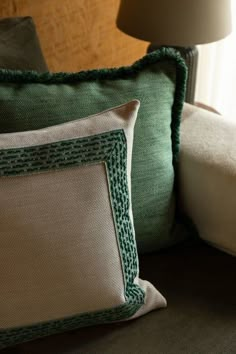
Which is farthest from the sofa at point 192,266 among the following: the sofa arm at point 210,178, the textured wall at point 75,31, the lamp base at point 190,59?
the textured wall at point 75,31

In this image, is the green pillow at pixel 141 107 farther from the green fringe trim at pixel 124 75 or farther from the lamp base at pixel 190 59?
the lamp base at pixel 190 59

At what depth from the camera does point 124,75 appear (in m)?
0.91

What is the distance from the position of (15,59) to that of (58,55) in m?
0.50

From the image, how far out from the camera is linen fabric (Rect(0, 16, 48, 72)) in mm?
918

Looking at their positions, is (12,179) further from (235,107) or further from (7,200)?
(235,107)

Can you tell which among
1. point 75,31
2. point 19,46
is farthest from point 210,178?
point 75,31

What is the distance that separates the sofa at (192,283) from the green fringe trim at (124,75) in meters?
0.07

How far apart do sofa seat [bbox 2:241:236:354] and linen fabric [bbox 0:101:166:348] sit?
45 mm

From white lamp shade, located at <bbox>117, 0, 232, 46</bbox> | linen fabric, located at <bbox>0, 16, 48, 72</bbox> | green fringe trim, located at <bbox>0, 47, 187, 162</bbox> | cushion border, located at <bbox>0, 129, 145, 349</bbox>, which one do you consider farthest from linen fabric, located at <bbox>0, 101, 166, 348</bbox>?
Answer: white lamp shade, located at <bbox>117, 0, 232, 46</bbox>

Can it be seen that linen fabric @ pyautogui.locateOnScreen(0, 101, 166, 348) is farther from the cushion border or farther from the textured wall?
the textured wall

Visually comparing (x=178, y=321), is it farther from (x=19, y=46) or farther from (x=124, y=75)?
(x=19, y=46)

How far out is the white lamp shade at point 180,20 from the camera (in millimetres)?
1068

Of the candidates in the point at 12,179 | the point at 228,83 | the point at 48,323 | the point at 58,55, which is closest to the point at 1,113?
the point at 12,179

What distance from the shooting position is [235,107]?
185 cm
